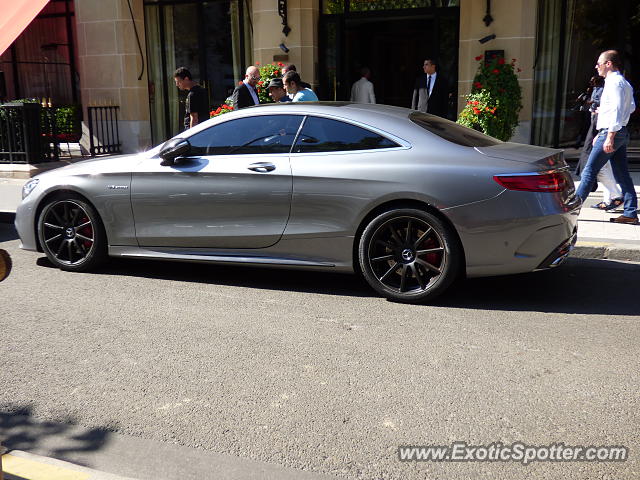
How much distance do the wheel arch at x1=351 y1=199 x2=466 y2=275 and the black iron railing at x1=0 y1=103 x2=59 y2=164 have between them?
874cm

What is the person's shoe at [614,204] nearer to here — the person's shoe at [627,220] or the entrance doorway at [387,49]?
the person's shoe at [627,220]

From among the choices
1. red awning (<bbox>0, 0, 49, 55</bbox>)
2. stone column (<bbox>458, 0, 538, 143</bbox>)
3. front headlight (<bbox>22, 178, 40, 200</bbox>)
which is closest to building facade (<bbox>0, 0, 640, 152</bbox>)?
stone column (<bbox>458, 0, 538, 143</bbox>)

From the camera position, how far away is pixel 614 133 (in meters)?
7.79

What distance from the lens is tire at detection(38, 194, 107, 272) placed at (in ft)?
20.8

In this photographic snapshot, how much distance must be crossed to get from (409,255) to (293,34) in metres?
9.19

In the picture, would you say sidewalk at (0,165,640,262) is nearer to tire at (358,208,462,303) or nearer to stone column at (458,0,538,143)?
tire at (358,208,462,303)

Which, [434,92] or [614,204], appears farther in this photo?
[434,92]

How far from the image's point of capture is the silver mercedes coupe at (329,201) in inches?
206

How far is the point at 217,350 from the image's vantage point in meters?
4.48

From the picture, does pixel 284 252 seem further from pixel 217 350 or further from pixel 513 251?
pixel 513 251

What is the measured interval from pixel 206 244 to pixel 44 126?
8647 mm

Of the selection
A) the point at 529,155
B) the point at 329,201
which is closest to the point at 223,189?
the point at 329,201

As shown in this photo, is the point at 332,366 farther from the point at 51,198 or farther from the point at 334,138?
the point at 51,198

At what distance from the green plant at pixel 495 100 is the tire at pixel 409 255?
5.84m
